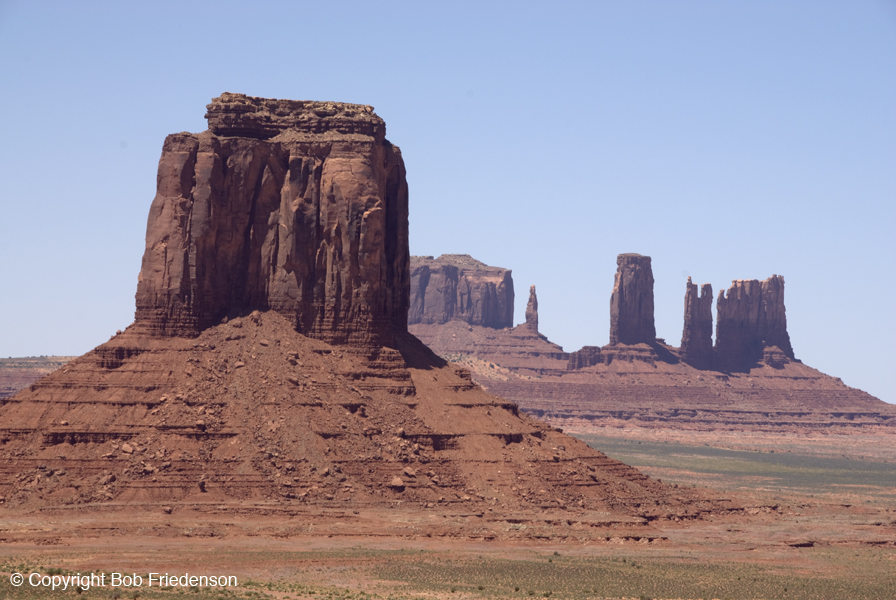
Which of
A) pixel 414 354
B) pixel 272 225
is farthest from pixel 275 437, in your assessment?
pixel 272 225

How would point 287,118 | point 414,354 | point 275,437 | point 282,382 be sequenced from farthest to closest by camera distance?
point 414,354 → point 287,118 → point 282,382 → point 275,437

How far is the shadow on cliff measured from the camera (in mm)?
98438

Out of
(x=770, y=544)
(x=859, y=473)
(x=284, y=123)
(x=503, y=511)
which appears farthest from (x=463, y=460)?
(x=859, y=473)

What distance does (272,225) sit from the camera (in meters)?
96.6

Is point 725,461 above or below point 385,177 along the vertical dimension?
below

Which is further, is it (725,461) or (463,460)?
(725,461)

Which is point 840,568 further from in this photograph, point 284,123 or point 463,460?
point 284,123

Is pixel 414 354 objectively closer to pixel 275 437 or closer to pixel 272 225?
pixel 272 225

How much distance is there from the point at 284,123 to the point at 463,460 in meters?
24.4

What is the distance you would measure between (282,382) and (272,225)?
447 inches

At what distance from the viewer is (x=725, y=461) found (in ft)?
573

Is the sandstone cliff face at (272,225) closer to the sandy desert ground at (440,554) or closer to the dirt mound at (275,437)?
the dirt mound at (275,437)

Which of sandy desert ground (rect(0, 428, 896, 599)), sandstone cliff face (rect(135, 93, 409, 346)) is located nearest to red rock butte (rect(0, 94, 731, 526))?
sandstone cliff face (rect(135, 93, 409, 346))

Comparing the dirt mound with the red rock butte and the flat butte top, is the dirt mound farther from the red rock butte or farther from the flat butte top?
the flat butte top
